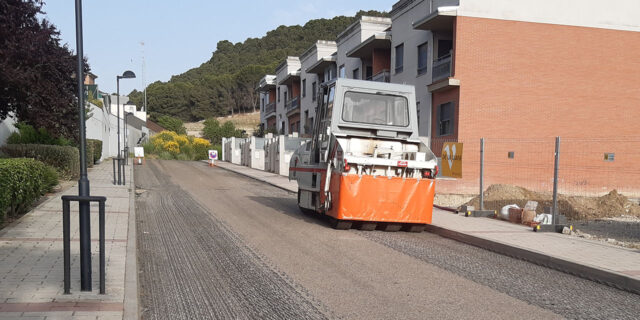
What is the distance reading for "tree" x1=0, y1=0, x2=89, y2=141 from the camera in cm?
1135

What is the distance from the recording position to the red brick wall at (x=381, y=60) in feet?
103

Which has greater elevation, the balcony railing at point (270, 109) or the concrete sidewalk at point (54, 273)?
the balcony railing at point (270, 109)

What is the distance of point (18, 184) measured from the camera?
9.55 meters

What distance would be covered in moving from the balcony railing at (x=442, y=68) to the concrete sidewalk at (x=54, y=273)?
55.6 feet

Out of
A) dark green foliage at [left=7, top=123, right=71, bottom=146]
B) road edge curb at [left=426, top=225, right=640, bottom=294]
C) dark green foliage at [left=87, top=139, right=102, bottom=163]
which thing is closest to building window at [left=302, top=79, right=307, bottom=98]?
dark green foliage at [left=87, top=139, right=102, bottom=163]

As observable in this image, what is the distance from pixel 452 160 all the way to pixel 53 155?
44.9ft

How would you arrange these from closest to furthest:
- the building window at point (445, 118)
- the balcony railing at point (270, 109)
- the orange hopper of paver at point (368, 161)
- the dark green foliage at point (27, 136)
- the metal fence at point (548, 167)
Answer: the orange hopper of paver at point (368, 161) < the dark green foliage at point (27, 136) < the metal fence at point (548, 167) < the building window at point (445, 118) < the balcony railing at point (270, 109)

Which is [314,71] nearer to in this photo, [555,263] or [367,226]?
[367,226]

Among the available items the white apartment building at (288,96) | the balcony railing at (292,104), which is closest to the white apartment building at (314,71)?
the balcony railing at (292,104)

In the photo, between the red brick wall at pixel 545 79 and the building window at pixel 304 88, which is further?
the building window at pixel 304 88

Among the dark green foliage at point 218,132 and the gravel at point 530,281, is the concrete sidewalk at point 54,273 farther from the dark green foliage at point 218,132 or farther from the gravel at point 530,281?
the dark green foliage at point 218,132

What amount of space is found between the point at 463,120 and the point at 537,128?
12.5 ft

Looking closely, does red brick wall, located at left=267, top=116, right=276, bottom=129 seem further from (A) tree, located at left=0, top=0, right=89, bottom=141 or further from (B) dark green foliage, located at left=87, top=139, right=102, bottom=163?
(A) tree, located at left=0, top=0, right=89, bottom=141

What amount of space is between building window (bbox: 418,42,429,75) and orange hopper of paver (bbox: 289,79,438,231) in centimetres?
1399
